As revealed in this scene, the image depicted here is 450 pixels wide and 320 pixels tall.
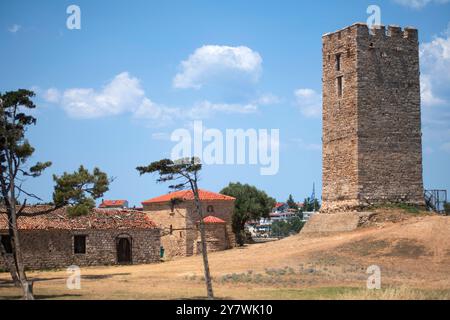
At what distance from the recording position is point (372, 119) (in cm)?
3503

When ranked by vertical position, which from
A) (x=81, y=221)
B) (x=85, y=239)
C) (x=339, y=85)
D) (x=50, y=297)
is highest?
(x=339, y=85)

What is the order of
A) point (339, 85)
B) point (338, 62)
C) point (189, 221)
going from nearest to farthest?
point (339, 85), point (338, 62), point (189, 221)

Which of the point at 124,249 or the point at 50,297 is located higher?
the point at 50,297

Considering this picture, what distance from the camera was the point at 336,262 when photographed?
28.7 meters

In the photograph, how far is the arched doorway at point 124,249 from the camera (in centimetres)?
4000

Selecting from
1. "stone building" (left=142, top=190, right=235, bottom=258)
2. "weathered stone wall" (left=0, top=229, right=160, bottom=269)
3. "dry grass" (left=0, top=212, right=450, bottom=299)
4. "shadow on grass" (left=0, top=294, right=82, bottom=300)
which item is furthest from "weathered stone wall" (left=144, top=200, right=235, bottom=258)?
"shadow on grass" (left=0, top=294, right=82, bottom=300)

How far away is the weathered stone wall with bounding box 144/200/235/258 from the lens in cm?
4594

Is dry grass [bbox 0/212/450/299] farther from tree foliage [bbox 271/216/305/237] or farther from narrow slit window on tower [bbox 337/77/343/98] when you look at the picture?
tree foliage [bbox 271/216/305/237]

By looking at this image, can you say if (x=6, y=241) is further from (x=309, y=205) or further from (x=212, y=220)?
(x=309, y=205)

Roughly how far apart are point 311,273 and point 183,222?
69.2 ft

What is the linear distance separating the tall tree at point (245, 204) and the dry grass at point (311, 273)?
1782 cm

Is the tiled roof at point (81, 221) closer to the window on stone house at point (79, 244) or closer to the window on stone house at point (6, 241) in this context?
the window on stone house at point (79, 244)

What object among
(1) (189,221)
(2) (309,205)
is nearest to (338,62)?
(1) (189,221)

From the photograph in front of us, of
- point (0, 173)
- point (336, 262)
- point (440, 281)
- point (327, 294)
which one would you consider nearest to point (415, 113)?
point (336, 262)
